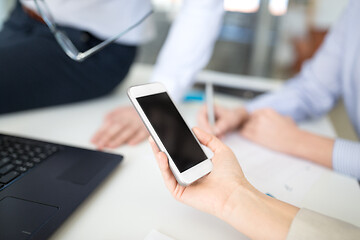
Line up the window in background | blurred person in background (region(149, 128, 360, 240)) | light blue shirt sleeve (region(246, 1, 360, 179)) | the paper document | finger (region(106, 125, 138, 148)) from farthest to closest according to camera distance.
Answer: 1. the window in background
2. light blue shirt sleeve (region(246, 1, 360, 179))
3. finger (region(106, 125, 138, 148))
4. the paper document
5. blurred person in background (region(149, 128, 360, 240))

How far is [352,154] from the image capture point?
0.52 meters

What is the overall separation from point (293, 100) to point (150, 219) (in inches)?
21.3

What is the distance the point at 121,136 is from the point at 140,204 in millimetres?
195

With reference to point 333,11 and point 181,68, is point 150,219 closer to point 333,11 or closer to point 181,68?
point 181,68

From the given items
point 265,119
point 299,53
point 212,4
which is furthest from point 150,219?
point 299,53

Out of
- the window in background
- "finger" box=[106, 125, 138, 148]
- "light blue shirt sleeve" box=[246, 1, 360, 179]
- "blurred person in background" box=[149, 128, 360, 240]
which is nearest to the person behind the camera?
"blurred person in background" box=[149, 128, 360, 240]

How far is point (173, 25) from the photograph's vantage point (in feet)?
2.23

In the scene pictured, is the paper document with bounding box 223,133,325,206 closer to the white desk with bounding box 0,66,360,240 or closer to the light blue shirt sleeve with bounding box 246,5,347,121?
the white desk with bounding box 0,66,360,240

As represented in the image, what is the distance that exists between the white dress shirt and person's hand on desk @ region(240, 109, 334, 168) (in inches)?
7.5

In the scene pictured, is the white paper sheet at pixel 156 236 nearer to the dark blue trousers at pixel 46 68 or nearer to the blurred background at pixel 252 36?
the dark blue trousers at pixel 46 68

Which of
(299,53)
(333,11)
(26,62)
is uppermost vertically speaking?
(26,62)

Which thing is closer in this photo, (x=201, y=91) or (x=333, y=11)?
(x=201, y=91)

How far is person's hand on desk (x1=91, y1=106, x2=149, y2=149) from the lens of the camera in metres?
0.54

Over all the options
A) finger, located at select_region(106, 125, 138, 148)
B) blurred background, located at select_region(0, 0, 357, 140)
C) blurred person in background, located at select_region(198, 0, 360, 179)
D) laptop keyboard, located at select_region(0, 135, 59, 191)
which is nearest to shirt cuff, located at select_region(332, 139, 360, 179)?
blurred person in background, located at select_region(198, 0, 360, 179)
